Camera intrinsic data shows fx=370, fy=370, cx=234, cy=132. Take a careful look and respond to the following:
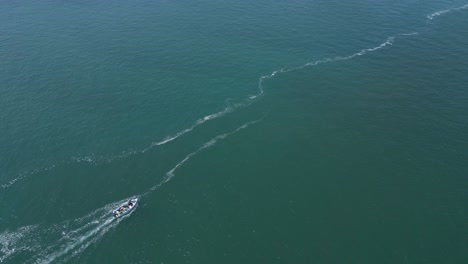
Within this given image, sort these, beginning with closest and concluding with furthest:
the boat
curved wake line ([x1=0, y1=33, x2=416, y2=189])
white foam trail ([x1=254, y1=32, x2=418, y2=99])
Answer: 1. the boat
2. curved wake line ([x1=0, y1=33, x2=416, y2=189])
3. white foam trail ([x1=254, y1=32, x2=418, y2=99])

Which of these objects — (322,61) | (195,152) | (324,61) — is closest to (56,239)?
(195,152)

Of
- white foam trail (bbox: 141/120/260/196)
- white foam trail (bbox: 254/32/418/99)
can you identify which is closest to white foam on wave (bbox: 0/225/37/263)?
white foam trail (bbox: 141/120/260/196)

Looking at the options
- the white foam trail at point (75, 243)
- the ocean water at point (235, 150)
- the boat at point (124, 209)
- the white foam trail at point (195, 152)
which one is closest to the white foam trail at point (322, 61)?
the ocean water at point (235, 150)

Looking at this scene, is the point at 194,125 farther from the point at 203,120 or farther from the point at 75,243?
the point at 75,243

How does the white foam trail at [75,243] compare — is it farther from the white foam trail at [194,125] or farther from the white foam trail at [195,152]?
the white foam trail at [194,125]

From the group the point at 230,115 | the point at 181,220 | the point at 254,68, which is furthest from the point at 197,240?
the point at 254,68

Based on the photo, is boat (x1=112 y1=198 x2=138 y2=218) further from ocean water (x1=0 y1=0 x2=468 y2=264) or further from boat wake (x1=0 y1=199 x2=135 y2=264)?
ocean water (x1=0 y1=0 x2=468 y2=264)
